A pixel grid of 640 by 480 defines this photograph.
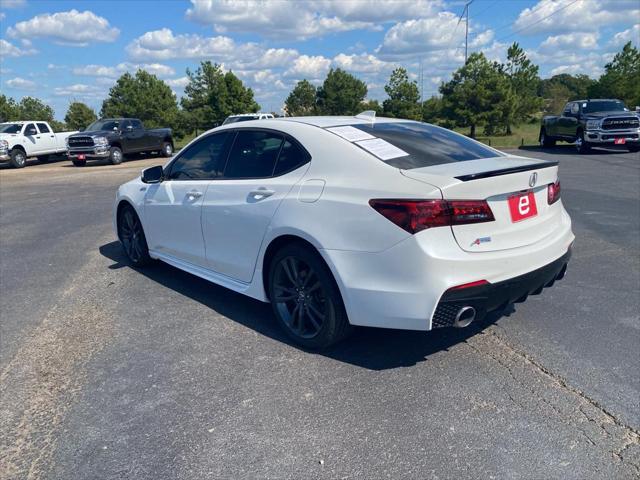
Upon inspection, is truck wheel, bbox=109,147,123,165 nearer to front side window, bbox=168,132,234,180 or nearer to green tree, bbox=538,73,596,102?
front side window, bbox=168,132,234,180

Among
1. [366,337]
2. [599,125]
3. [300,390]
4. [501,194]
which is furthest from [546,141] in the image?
[300,390]

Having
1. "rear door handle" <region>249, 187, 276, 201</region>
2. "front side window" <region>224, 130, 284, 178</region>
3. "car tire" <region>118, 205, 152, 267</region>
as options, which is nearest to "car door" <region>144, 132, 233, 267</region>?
"front side window" <region>224, 130, 284, 178</region>

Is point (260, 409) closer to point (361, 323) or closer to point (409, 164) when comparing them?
point (361, 323)

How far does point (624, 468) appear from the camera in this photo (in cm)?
251

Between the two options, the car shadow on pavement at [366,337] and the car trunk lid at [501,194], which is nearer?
the car trunk lid at [501,194]

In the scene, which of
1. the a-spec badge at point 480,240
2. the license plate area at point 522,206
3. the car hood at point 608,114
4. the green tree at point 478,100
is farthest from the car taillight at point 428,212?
the green tree at point 478,100

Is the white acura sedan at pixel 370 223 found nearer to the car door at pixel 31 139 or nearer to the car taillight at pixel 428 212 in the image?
the car taillight at pixel 428 212

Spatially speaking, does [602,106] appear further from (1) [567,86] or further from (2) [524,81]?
(1) [567,86]

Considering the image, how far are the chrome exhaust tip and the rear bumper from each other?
19mm

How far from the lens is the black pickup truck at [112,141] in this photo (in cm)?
2242

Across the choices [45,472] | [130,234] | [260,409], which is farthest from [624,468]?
[130,234]

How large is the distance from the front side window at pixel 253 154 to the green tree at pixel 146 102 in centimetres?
4908

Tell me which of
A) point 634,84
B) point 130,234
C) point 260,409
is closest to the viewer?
point 260,409

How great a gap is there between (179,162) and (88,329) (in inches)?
71.1
